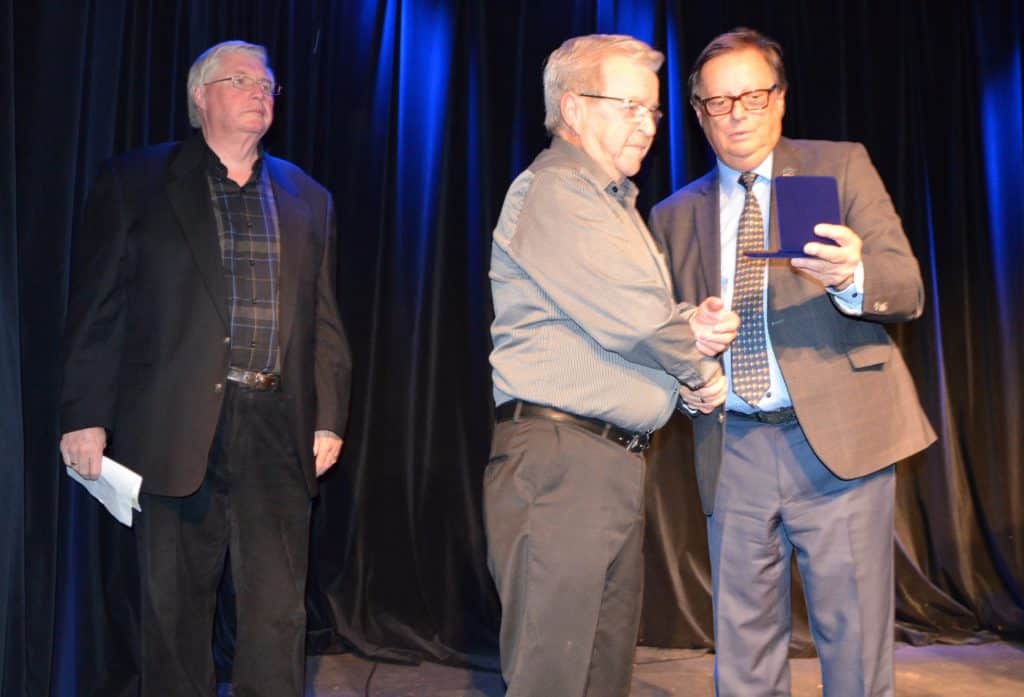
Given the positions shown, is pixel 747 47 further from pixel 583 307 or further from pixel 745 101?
pixel 583 307

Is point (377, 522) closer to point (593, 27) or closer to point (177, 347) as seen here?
point (177, 347)

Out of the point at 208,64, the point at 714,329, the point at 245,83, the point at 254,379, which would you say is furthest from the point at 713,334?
the point at 208,64

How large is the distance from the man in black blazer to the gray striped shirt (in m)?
0.90

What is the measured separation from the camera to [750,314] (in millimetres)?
2379

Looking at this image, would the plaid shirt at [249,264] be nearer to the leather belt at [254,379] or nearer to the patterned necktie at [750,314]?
the leather belt at [254,379]

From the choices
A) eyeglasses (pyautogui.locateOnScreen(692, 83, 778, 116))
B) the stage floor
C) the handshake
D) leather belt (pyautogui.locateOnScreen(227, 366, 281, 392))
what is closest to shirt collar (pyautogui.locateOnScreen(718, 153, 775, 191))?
eyeglasses (pyautogui.locateOnScreen(692, 83, 778, 116))

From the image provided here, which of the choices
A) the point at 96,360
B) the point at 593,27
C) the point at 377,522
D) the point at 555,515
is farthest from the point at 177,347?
the point at 593,27

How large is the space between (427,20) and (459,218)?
0.74 meters

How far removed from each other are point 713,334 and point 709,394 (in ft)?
0.39

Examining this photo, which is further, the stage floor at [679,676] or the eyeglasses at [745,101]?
the stage floor at [679,676]

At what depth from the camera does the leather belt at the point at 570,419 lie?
1.99 m

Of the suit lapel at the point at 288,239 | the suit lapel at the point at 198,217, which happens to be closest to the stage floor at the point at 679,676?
the suit lapel at the point at 288,239

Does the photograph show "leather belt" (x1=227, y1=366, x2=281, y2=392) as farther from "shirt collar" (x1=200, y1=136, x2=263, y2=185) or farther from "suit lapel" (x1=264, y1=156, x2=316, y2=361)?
"shirt collar" (x1=200, y1=136, x2=263, y2=185)

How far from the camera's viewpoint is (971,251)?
4.42 m
